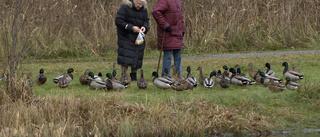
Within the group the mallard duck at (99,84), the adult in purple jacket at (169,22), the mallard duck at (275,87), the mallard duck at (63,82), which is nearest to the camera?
the mallard duck at (275,87)

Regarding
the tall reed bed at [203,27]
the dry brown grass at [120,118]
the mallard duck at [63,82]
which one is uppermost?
the tall reed bed at [203,27]

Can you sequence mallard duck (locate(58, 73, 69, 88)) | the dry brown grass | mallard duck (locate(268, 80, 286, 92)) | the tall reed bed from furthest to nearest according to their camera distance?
the tall reed bed → mallard duck (locate(58, 73, 69, 88)) → mallard duck (locate(268, 80, 286, 92)) → the dry brown grass

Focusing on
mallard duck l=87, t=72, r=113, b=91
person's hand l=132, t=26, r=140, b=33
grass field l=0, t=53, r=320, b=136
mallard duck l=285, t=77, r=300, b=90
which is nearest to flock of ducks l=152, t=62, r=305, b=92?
mallard duck l=285, t=77, r=300, b=90

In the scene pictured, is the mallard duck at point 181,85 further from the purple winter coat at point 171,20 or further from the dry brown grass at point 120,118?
the dry brown grass at point 120,118

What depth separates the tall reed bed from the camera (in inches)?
757

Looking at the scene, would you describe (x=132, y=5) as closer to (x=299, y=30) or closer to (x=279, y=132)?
(x=279, y=132)

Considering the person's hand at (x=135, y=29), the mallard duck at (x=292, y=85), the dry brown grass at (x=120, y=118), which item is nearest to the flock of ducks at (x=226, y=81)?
the mallard duck at (x=292, y=85)

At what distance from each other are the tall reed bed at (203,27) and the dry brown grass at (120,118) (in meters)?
9.87

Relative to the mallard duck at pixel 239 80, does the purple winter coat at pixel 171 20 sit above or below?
above

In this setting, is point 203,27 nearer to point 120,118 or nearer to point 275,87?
point 275,87

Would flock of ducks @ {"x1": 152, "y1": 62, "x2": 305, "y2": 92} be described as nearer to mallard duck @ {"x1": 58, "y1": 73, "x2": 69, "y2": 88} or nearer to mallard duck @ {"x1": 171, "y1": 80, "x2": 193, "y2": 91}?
mallard duck @ {"x1": 171, "y1": 80, "x2": 193, "y2": 91}

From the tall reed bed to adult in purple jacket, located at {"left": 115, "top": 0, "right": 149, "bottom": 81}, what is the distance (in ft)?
20.6

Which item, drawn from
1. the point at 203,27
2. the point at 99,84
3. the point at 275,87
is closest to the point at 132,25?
the point at 99,84

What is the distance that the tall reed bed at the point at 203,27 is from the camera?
19.2 m
